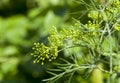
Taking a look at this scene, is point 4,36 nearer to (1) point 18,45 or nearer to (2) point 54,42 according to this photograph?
(1) point 18,45

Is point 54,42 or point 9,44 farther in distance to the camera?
point 9,44

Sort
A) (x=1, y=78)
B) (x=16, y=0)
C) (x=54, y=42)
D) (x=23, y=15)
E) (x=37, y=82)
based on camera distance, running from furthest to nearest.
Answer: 1. (x=16, y=0)
2. (x=23, y=15)
3. (x=1, y=78)
4. (x=37, y=82)
5. (x=54, y=42)

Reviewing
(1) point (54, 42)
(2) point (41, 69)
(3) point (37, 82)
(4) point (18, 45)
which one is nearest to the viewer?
(1) point (54, 42)

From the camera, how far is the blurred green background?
237 centimetres

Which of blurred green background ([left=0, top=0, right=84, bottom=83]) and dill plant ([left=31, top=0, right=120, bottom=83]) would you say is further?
blurred green background ([left=0, top=0, right=84, bottom=83])

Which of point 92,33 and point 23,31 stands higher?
point 23,31

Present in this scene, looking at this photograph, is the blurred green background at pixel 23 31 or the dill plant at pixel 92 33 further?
the blurred green background at pixel 23 31

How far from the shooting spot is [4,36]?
120 inches

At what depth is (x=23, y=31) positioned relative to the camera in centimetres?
304

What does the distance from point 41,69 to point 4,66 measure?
519mm

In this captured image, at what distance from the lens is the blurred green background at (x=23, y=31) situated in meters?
2.37

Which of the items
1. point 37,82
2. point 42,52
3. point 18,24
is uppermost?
point 18,24

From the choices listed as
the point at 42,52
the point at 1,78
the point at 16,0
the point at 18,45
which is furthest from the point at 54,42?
the point at 16,0

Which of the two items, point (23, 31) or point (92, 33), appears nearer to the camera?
point (92, 33)
